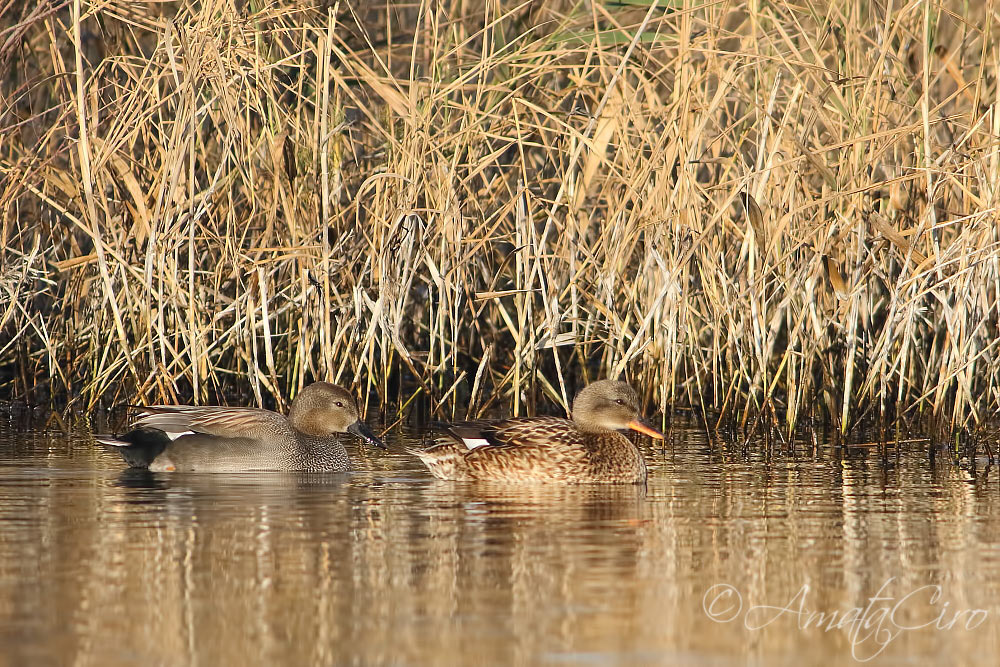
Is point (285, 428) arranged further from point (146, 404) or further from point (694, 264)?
point (694, 264)

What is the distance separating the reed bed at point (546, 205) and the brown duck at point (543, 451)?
82 centimetres

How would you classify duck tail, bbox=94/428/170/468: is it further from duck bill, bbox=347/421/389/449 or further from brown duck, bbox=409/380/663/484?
brown duck, bbox=409/380/663/484

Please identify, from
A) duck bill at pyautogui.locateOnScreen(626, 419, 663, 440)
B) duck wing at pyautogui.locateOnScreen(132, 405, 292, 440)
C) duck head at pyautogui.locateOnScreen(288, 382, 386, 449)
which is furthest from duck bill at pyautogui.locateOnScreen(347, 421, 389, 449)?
duck bill at pyautogui.locateOnScreen(626, 419, 663, 440)

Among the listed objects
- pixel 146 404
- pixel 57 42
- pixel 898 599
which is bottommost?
pixel 898 599

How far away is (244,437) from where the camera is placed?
9883 millimetres

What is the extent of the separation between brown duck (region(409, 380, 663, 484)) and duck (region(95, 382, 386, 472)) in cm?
59

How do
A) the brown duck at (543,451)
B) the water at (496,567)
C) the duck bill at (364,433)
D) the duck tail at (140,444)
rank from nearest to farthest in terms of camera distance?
1. the water at (496,567)
2. the brown duck at (543,451)
3. the duck tail at (140,444)
4. the duck bill at (364,433)

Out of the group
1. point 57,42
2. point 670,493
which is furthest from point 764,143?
point 57,42

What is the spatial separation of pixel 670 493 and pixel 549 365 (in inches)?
183

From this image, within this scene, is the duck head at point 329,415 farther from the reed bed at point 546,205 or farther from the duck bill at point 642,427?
the duck bill at point 642,427

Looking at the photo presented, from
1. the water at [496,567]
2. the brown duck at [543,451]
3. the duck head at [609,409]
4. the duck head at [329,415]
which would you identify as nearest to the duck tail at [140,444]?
the water at [496,567]

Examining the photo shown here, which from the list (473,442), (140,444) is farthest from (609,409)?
(140,444)

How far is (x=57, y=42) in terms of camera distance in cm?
1179

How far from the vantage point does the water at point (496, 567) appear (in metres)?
5.20
